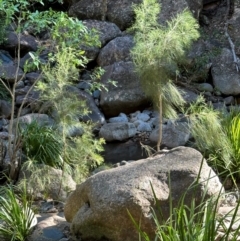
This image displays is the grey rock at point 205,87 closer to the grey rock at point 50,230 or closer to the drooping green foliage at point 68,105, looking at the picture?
the drooping green foliage at point 68,105

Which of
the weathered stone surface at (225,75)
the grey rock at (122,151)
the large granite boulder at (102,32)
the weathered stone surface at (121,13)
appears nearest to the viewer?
the grey rock at (122,151)

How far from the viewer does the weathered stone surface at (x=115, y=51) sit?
751 cm

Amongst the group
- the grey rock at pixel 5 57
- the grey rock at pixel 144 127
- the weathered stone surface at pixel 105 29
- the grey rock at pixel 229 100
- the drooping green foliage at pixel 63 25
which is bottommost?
the grey rock at pixel 144 127

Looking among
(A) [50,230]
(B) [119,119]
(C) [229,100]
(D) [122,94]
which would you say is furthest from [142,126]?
(A) [50,230]

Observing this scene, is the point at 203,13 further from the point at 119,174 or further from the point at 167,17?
the point at 119,174

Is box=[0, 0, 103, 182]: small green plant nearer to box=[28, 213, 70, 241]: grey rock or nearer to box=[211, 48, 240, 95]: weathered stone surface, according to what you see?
box=[28, 213, 70, 241]: grey rock

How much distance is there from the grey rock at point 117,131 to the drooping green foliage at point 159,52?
174 cm

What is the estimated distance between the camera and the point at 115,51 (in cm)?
755

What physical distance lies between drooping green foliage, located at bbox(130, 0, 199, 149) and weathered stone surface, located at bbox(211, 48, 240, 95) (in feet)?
8.68

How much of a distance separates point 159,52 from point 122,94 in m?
2.56

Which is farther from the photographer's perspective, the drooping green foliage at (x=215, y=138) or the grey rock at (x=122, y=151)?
the grey rock at (x=122, y=151)

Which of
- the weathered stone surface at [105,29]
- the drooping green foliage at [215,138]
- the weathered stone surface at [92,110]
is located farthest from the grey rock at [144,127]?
the drooping green foliage at [215,138]

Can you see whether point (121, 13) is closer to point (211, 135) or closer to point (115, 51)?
point (115, 51)

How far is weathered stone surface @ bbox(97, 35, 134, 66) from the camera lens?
7.51 m
